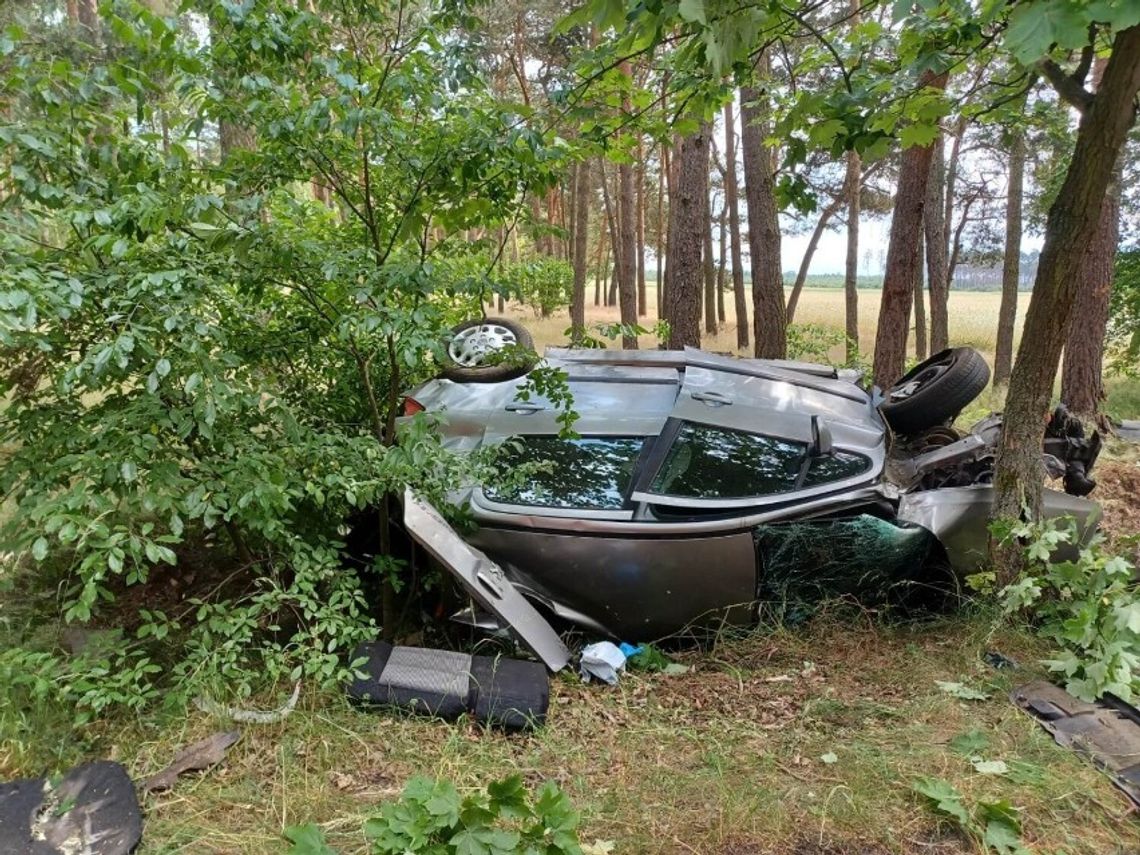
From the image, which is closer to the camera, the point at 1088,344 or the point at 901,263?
the point at 901,263

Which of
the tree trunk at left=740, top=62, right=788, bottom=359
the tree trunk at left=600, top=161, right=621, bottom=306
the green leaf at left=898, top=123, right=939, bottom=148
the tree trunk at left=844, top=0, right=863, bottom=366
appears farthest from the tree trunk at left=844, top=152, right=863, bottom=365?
the green leaf at left=898, top=123, right=939, bottom=148

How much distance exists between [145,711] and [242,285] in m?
1.77

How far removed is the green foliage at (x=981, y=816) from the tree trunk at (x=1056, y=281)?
4.85 feet

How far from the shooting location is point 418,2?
10.3 feet

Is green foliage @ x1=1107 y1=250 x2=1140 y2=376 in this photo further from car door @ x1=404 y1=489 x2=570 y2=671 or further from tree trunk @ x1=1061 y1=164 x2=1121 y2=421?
car door @ x1=404 y1=489 x2=570 y2=671

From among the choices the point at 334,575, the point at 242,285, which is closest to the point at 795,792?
the point at 334,575

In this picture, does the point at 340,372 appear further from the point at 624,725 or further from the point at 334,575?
the point at 624,725

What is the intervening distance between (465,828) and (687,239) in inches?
273

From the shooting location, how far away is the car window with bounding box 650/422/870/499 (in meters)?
3.49

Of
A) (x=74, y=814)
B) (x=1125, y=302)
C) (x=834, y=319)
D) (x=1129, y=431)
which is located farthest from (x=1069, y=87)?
(x=834, y=319)

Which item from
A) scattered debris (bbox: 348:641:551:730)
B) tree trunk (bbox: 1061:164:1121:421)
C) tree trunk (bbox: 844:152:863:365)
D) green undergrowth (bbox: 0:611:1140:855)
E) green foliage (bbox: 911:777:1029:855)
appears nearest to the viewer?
green foliage (bbox: 911:777:1029:855)

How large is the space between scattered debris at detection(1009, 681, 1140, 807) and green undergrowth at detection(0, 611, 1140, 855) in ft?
0.23

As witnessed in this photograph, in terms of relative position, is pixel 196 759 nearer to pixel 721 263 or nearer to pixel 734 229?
pixel 734 229

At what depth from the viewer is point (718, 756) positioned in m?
2.67
